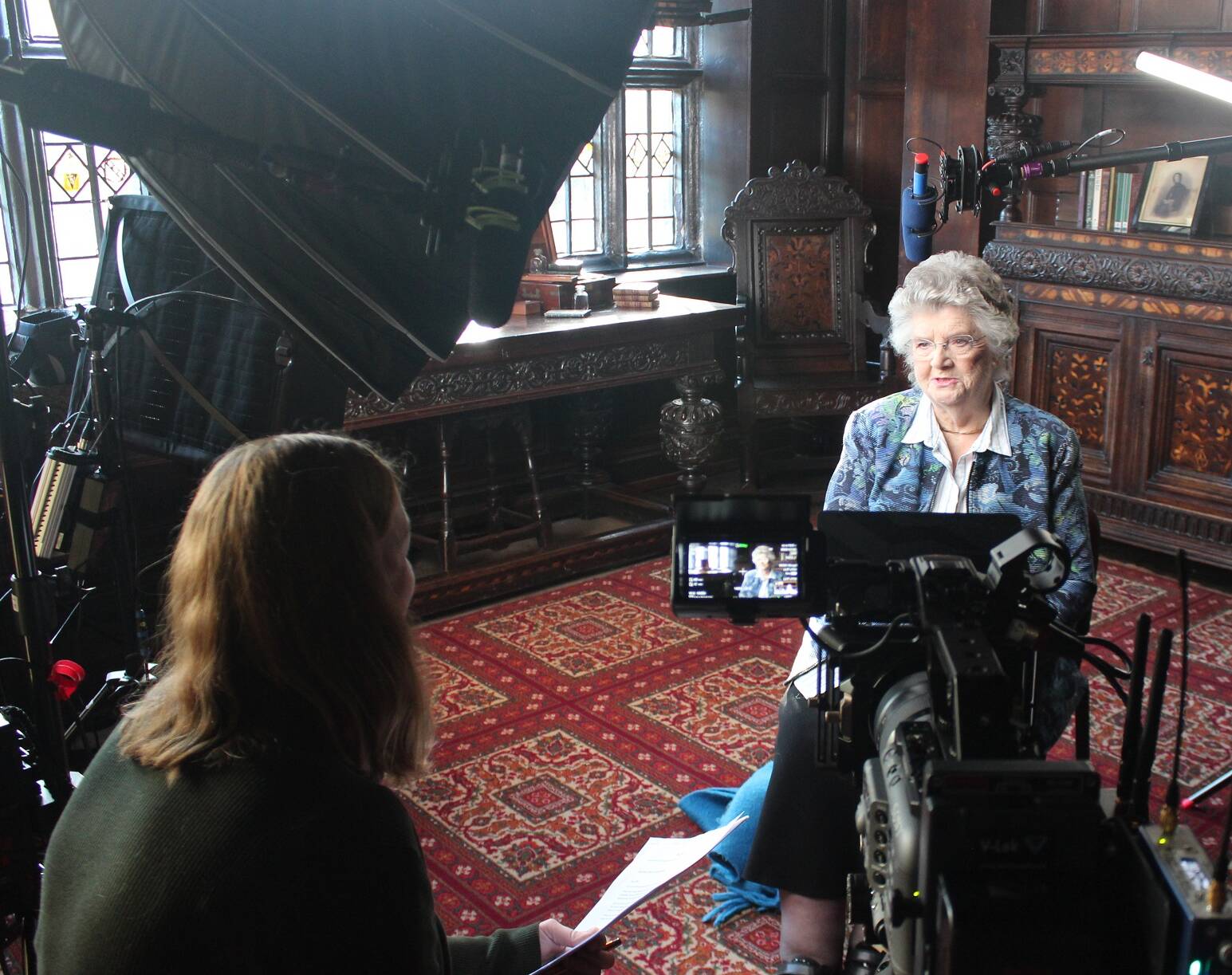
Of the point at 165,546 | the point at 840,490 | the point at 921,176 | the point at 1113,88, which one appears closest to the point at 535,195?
the point at 840,490

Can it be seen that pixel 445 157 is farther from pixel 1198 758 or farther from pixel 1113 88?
pixel 1113 88

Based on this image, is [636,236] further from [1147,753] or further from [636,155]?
[1147,753]

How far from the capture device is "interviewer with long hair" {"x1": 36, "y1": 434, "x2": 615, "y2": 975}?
41.2 inches

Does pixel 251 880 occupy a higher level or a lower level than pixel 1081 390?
higher

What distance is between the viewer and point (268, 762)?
3.62ft

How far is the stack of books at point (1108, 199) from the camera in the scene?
14.9 ft

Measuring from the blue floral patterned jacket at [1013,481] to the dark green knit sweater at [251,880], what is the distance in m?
1.39

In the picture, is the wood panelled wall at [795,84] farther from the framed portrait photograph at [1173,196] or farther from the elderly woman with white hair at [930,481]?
the elderly woman with white hair at [930,481]

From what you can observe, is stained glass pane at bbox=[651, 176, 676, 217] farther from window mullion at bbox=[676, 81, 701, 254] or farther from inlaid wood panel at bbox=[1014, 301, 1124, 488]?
inlaid wood panel at bbox=[1014, 301, 1124, 488]

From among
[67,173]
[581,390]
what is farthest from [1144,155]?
[67,173]

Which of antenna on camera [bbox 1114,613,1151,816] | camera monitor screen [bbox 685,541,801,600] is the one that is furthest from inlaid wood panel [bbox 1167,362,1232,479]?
antenna on camera [bbox 1114,613,1151,816]

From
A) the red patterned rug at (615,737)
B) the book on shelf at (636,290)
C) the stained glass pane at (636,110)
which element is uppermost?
the stained glass pane at (636,110)

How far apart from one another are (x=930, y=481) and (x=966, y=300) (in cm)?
34

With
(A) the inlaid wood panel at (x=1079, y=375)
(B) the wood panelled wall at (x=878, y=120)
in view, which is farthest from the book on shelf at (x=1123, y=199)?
(B) the wood panelled wall at (x=878, y=120)
